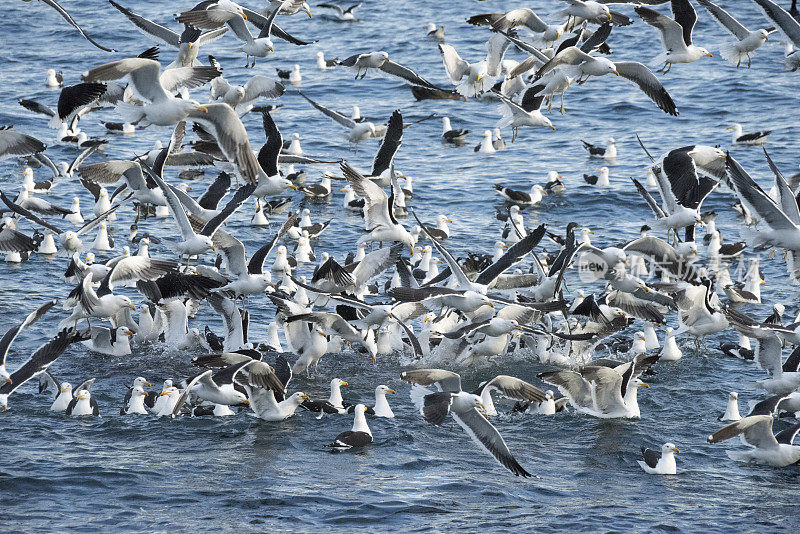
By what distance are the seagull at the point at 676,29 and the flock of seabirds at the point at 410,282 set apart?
0.03 metres

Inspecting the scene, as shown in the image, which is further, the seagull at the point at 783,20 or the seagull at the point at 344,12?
the seagull at the point at 344,12

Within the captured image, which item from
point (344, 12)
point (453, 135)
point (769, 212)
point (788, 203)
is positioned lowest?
point (453, 135)

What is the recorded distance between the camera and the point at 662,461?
1125 cm

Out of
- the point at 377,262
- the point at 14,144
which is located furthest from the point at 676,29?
the point at 14,144

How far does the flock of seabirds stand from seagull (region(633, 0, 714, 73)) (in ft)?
0.10

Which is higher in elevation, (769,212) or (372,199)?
(769,212)

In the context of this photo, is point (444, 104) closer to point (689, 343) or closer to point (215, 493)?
point (689, 343)

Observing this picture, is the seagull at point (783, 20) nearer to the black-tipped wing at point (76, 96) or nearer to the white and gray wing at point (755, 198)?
the white and gray wing at point (755, 198)

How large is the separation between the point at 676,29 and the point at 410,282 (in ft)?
17.1

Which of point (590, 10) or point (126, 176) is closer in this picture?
point (126, 176)

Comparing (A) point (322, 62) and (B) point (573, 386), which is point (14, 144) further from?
(A) point (322, 62)

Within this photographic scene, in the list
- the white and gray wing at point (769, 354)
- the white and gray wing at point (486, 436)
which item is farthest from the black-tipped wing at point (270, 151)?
the white and gray wing at point (769, 354)

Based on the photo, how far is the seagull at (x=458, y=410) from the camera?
35.7 feet

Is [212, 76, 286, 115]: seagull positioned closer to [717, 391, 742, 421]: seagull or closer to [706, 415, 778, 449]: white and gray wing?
[717, 391, 742, 421]: seagull
